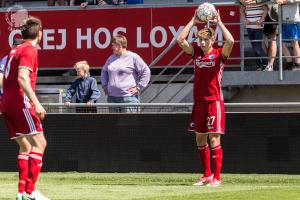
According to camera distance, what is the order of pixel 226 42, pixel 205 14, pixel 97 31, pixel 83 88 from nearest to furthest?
pixel 226 42
pixel 205 14
pixel 83 88
pixel 97 31

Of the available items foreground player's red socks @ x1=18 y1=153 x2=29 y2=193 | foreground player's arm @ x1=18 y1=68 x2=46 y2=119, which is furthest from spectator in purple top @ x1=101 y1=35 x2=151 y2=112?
foreground player's arm @ x1=18 y1=68 x2=46 y2=119

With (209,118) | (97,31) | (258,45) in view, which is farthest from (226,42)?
(97,31)

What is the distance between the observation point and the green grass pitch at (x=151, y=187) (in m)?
11.4

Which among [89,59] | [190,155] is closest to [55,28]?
[89,59]

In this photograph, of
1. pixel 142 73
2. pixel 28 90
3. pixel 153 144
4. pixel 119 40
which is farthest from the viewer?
pixel 142 73

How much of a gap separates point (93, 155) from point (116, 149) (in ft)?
1.29

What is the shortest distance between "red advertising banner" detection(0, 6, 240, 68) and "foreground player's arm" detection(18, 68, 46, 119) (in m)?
7.92

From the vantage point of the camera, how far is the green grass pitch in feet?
37.5

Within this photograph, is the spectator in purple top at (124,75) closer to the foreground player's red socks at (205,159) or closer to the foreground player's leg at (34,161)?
the foreground player's red socks at (205,159)

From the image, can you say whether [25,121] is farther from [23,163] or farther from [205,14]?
[205,14]

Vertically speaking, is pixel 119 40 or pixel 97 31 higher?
pixel 97 31

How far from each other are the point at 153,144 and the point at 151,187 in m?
2.71

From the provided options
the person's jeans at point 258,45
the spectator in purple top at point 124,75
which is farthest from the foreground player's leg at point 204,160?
the person's jeans at point 258,45

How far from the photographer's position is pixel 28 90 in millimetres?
10328
